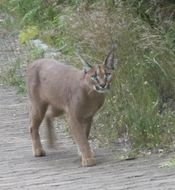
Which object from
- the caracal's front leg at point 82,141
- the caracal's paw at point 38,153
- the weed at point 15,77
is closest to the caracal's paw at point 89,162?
the caracal's front leg at point 82,141

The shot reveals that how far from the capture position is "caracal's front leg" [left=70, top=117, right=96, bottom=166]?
8500 millimetres

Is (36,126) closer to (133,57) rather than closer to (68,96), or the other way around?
(68,96)

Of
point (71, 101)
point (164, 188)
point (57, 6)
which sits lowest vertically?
point (164, 188)

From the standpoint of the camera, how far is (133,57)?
35.0ft

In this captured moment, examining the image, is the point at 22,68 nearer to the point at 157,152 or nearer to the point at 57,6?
the point at 57,6

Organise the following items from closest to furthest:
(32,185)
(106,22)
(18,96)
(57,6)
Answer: (32,185) < (106,22) < (18,96) < (57,6)

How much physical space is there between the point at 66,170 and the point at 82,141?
13.8 inches

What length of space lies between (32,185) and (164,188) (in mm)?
1305

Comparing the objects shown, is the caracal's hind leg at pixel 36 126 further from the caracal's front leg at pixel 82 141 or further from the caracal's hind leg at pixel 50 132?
the caracal's front leg at pixel 82 141

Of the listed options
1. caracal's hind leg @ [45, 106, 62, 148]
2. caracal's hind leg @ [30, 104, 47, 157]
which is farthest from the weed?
caracal's hind leg @ [30, 104, 47, 157]

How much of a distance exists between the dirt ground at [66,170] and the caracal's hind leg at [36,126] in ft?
0.30

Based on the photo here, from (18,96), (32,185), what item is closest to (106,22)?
(18,96)

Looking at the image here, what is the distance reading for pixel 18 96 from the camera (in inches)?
490

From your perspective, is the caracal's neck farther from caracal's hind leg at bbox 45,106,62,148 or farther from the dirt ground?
caracal's hind leg at bbox 45,106,62,148
